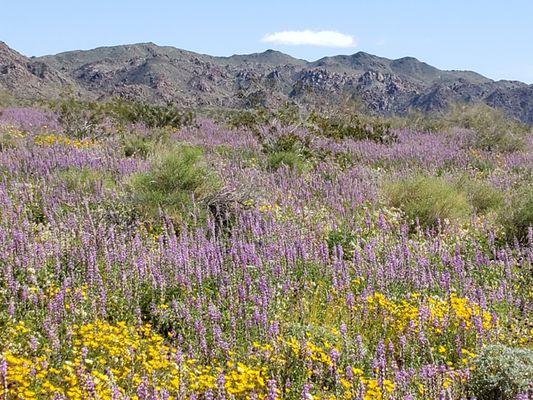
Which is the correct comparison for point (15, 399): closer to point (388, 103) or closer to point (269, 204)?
point (269, 204)

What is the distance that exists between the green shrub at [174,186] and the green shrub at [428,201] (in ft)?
9.65

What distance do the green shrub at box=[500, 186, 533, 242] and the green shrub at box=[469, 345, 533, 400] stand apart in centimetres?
374

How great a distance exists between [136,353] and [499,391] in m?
2.66

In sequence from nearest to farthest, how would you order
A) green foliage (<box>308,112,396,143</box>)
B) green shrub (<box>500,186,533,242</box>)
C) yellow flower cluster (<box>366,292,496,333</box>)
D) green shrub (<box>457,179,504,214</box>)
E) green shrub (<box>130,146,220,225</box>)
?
yellow flower cluster (<box>366,292,496,333</box>)
green shrub (<box>500,186,533,242</box>)
green shrub (<box>130,146,220,225</box>)
green shrub (<box>457,179,504,214</box>)
green foliage (<box>308,112,396,143</box>)

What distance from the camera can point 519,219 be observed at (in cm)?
772

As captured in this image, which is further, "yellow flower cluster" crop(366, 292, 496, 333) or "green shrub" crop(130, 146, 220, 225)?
"green shrub" crop(130, 146, 220, 225)

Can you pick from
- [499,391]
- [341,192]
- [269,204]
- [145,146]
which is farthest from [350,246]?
[145,146]

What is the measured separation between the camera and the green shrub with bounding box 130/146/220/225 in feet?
26.5

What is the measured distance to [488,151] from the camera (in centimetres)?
1627

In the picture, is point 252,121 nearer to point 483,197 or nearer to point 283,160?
point 283,160

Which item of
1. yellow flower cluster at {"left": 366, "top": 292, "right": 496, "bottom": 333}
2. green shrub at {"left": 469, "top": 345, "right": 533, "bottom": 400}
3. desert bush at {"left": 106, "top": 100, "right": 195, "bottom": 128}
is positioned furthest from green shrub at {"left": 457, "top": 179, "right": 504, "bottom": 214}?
desert bush at {"left": 106, "top": 100, "right": 195, "bottom": 128}

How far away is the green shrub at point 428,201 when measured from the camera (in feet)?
28.4

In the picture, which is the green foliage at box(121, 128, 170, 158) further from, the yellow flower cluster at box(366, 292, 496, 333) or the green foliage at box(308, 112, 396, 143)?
the yellow flower cluster at box(366, 292, 496, 333)

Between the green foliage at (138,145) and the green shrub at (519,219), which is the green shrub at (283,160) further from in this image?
the green shrub at (519,219)
